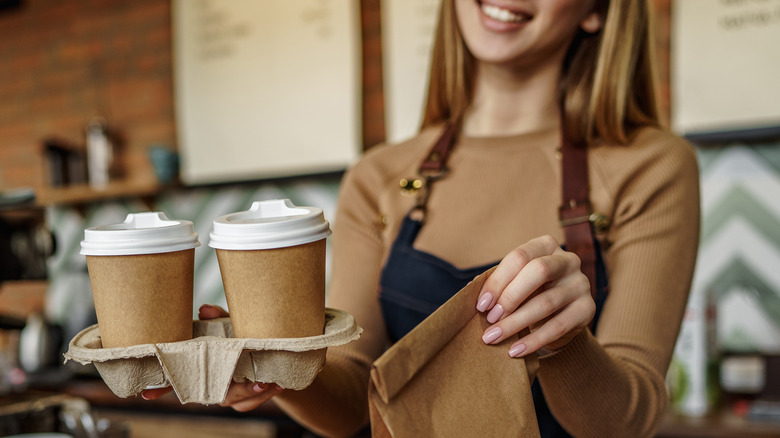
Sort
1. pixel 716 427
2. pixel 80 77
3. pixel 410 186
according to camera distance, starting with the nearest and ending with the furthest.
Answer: pixel 410 186 → pixel 716 427 → pixel 80 77

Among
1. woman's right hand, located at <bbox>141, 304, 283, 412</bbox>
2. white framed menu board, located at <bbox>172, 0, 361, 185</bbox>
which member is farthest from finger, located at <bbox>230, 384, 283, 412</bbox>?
white framed menu board, located at <bbox>172, 0, 361, 185</bbox>

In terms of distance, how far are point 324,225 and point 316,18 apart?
6.44 feet

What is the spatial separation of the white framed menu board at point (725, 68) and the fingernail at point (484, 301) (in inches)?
60.5

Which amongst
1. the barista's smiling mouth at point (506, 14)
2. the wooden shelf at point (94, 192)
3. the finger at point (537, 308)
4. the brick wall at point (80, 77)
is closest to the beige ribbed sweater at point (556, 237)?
the finger at point (537, 308)

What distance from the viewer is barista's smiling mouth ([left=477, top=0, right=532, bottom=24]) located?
1.06 metres

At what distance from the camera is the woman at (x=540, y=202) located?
942 millimetres

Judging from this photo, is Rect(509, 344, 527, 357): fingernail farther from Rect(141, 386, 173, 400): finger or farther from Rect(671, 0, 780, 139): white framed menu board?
Rect(671, 0, 780, 139): white framed menu board

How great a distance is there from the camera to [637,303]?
99 centimetres

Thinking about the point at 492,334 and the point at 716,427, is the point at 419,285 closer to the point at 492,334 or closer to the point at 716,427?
the point at 492,334

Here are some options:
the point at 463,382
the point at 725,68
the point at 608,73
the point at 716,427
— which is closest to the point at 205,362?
the point at 463,382

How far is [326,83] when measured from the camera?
8.07 ft

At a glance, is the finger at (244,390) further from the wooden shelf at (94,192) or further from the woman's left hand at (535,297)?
the wooden shelf at (94,192)

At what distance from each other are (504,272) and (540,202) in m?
0.47

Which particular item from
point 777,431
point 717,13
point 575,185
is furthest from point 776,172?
point 575,185
